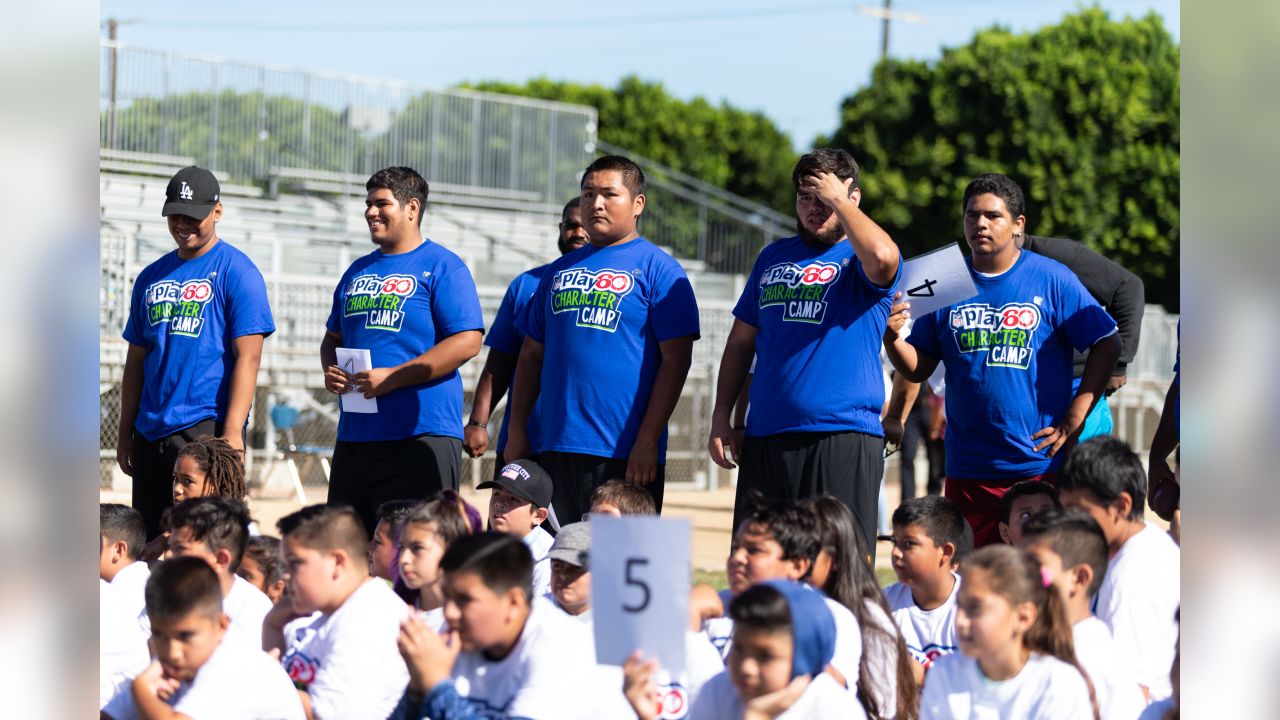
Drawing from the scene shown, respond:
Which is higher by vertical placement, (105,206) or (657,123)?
(657,123)

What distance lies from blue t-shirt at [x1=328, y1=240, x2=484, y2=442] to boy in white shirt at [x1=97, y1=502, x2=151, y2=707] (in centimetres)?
115

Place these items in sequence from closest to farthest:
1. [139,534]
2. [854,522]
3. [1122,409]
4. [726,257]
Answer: [854,522]
[139,534]
[1122,409]
[726,257]

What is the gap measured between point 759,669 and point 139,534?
3000 mm

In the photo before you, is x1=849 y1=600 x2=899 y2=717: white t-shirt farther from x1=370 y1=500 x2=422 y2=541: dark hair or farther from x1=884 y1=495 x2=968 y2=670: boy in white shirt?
x1=370 y1=500 x2=422 y2=541: dark hair

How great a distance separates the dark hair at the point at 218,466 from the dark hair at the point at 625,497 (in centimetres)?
157

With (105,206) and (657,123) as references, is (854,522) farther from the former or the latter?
(657,123)

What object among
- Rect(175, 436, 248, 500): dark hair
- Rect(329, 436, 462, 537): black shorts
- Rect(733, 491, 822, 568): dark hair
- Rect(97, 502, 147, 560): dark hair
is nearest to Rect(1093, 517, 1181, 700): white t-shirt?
Rect(733, 491, 822, 568): dark hair

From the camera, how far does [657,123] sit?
151ft

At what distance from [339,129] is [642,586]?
845 inches

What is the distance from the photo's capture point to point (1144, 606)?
4.55 metres

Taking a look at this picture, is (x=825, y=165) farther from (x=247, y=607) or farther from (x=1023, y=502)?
(x=247, y=607)

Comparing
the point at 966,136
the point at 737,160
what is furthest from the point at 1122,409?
the point at 737,160

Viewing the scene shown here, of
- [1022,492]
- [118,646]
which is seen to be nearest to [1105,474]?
[1022,492]
